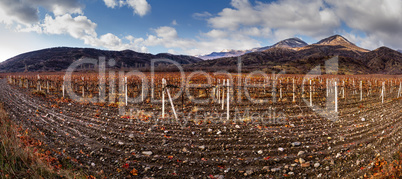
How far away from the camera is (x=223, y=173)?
237 inches

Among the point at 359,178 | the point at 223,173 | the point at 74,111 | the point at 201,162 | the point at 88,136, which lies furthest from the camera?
the point at 74,111

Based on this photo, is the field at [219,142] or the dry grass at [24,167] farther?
the field at [219,142]

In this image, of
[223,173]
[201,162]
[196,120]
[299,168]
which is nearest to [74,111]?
[196,120]

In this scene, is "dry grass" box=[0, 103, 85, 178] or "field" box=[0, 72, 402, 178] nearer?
"dry grass" box=[0, 103, 85, 178]

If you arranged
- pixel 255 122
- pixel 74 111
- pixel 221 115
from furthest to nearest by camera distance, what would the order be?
pixel 74 111
pixel 221 115
pixel 255 122

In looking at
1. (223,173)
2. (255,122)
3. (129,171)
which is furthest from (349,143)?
(129,171)

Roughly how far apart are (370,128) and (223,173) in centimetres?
794

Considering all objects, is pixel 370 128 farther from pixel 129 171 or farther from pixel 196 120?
pixel 129 171

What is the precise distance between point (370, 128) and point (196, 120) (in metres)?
8.24

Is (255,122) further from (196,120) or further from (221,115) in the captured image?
(196,120)

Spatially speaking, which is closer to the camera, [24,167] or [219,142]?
[24,167]

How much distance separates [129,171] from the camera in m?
6.14

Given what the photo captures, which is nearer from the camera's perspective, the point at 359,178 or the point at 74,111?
the point at 359,178

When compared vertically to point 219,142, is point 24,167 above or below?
above
